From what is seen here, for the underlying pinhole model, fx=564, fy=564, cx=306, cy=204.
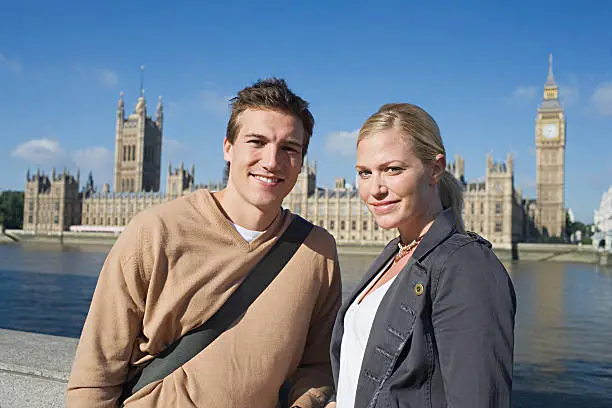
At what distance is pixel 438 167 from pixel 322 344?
33.7 inches

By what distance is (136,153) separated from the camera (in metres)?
→ 77.6

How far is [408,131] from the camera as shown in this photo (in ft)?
5.58

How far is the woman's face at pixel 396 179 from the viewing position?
1709mm

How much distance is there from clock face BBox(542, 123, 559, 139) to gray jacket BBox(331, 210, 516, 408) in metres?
71.1

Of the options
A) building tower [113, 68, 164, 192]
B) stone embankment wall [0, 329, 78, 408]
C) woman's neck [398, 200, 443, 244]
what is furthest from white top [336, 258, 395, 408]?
building tower [113, 68, 164, 192]

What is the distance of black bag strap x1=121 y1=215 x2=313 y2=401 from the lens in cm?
196

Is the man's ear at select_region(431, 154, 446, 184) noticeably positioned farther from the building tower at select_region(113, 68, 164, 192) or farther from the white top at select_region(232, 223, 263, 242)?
the building tower at select_region(113, 68, 164, 192)

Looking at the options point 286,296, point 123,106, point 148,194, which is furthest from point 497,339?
point 123,106

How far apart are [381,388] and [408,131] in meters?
0.75

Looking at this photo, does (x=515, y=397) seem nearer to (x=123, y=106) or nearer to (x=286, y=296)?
(x=286, y=296)

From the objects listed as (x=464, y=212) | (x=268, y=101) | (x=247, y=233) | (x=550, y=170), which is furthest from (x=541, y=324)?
(x=550, y=170)

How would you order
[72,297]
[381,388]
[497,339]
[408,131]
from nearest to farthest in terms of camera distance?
[497,339]
[381,388]
[408,131]
[72,297]

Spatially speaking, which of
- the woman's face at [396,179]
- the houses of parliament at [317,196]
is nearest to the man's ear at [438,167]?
the woman's face at [396,179]

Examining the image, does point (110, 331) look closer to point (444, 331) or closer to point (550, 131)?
point (444, 331)
